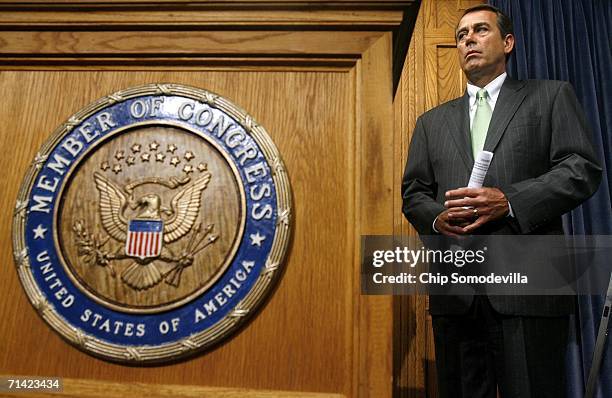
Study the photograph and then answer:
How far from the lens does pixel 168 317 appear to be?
77 centimetres

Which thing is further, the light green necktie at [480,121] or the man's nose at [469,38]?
the man's nose at [469,38]

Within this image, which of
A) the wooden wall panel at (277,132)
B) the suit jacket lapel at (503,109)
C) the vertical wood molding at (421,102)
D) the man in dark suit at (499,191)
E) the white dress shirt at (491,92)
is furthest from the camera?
the vertical wood molding at (421,102)

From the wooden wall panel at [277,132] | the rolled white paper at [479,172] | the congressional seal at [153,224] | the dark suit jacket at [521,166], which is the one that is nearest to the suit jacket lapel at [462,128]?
the dark suit jacket at [521,166]

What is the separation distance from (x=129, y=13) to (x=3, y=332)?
20.8 inches

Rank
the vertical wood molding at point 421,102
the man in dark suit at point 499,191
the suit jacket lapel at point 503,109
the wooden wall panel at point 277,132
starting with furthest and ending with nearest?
the vertical wood molding at point 421,102, the suit jacket lapel at point 503,109, the man in dark suit at point 499,191, the wooden wall panel at point 277,132

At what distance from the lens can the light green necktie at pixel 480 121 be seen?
4.51 feet

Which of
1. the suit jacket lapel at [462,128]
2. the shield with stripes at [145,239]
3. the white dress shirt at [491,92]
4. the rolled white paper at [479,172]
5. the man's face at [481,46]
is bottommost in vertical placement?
the shield with stripes at [145,239]

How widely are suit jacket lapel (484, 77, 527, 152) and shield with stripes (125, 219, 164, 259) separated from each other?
839 mm

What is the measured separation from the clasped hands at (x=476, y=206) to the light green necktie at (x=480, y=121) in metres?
0.20

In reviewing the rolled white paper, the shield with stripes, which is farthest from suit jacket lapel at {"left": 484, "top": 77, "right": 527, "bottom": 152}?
the shield with stripes

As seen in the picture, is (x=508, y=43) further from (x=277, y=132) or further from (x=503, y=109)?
(x=277, y=132)

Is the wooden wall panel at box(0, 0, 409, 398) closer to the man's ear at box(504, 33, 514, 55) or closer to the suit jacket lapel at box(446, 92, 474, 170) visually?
the suit jacket lapel at box(446, 92, 474, 170)

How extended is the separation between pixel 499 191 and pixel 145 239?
0.79 meters

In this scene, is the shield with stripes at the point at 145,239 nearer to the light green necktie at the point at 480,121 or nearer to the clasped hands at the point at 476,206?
the clasped hands at the point at 476,206
